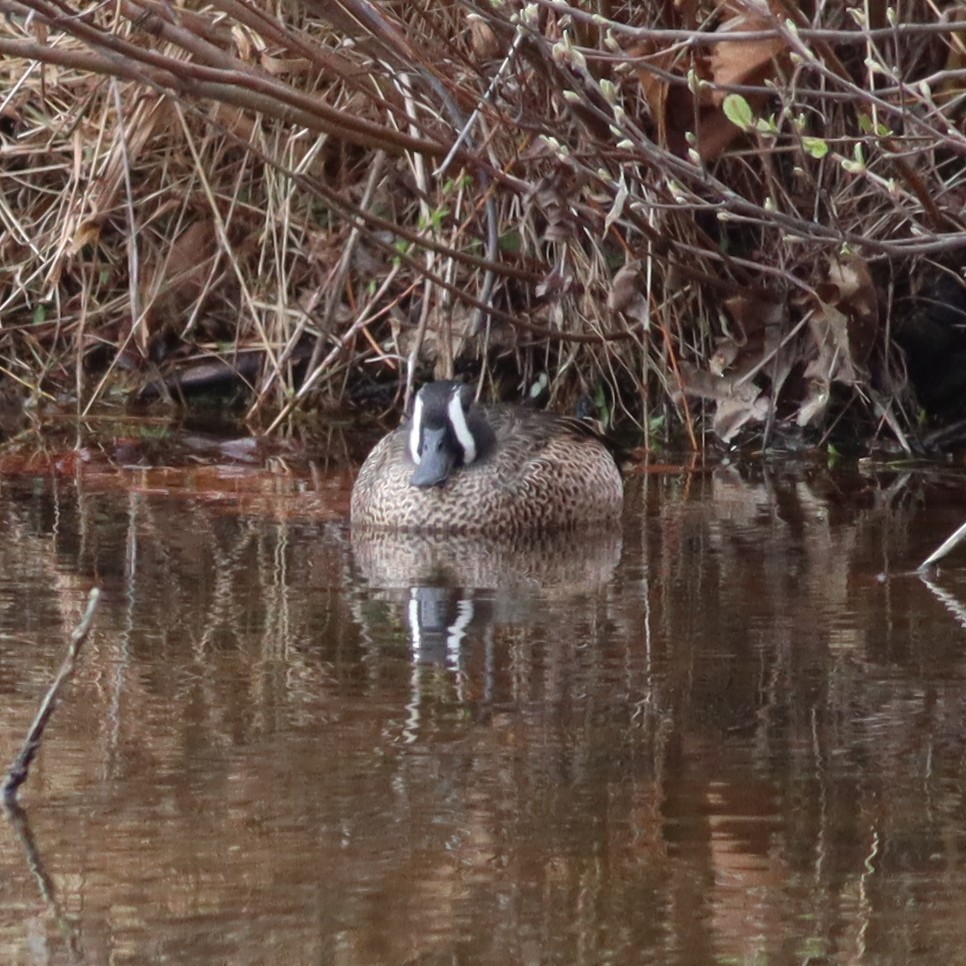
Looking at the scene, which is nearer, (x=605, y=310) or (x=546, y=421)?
(x=546, y=421)

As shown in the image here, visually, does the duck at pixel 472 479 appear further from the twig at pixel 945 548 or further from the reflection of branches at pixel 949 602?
the reflection of branches at pixel 949 602

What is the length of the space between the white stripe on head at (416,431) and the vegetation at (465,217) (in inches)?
19.7

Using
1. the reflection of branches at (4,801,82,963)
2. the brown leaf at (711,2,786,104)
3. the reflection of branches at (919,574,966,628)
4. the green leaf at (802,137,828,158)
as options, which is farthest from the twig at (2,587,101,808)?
the brown leaf at (711,2,786,104)

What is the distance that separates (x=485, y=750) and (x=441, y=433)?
117 inches

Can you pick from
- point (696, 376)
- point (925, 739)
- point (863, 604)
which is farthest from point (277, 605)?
point (696, 376)

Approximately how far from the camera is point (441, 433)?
248 inches

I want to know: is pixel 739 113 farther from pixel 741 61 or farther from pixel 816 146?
pixel 741 61

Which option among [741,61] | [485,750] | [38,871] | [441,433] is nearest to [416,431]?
[441,433]

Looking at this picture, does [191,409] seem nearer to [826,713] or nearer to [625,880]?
[826,713]

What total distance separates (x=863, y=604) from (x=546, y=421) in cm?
216

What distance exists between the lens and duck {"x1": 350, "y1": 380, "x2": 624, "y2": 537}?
616 cm

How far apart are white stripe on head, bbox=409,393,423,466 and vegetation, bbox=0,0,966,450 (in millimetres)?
502

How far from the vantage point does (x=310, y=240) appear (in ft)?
26.8

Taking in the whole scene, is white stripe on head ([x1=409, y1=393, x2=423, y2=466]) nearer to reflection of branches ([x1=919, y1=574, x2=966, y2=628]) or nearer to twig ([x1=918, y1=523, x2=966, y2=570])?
twig ([x1=918, y1=523, x2=966, y2=570])
